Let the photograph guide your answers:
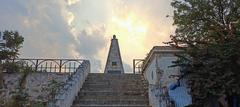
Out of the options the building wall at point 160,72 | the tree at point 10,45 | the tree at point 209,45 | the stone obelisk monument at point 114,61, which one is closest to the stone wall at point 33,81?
the tree at point 10,45

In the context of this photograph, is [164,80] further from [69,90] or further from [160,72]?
[69,90]

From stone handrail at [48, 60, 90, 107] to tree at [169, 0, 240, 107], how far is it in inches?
148

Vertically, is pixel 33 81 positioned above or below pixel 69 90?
above

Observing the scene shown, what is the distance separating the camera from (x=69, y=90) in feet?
46.5

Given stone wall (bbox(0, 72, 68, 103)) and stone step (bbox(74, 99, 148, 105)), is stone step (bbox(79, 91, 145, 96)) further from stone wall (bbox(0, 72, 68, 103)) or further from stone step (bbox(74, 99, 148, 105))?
stone wall (bbox(0, 72, 68, 103))

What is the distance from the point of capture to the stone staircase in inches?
599

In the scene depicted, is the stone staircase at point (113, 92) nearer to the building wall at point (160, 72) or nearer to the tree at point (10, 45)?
the building wall at point (160, 72)

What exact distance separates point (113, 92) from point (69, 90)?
2827 millimetres

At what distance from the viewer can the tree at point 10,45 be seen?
2073 cm

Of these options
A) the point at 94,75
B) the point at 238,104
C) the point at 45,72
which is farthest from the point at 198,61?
the point at 45,72

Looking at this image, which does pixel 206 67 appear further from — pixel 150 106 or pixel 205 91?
pixel 150 106

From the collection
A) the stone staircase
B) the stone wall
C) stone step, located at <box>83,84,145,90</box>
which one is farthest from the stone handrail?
the stone wall

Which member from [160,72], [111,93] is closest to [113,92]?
[111,93]

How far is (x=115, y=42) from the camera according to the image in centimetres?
2909
